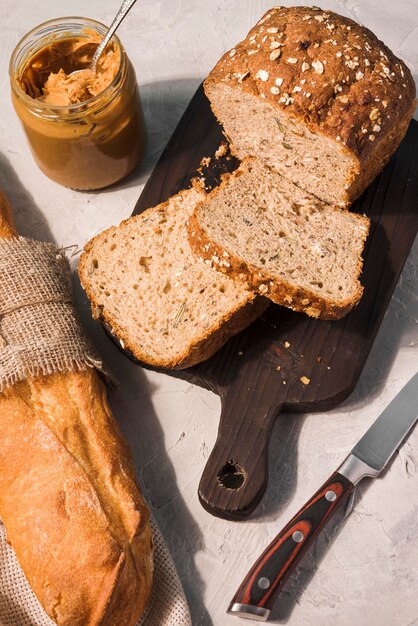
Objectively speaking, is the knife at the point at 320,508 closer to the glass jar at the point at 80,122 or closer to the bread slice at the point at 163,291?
the bread slice at the point at 163,291

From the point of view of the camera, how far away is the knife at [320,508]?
325cm

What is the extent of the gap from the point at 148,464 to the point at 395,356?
131 cm

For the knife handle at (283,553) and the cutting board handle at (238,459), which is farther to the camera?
the cutting board handle at (238,459)

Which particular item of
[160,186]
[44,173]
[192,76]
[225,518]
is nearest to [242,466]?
[225,518]

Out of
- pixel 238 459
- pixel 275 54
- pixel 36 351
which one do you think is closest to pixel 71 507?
pixel 36 351

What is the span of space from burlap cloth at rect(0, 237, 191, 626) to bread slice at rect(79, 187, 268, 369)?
0.66 ft

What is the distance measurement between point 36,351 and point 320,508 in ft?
4.61

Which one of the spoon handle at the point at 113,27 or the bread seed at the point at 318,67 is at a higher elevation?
the bread seed at the point at 318,67

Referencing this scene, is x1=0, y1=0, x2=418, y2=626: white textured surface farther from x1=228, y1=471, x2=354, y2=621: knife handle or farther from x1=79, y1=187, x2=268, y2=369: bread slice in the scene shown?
x1=79, y1=187, x2=268, y2=369: bread slice

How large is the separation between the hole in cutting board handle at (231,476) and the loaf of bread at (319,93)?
53.7 inches

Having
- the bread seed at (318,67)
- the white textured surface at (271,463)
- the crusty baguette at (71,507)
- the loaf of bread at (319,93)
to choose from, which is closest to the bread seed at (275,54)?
the loaf of bread at (319,93)

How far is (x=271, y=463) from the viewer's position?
3619 mm

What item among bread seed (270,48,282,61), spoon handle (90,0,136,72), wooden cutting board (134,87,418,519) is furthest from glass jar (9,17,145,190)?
bread seed (270,48,282,61)

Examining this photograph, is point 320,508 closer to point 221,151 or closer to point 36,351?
point 36,351
